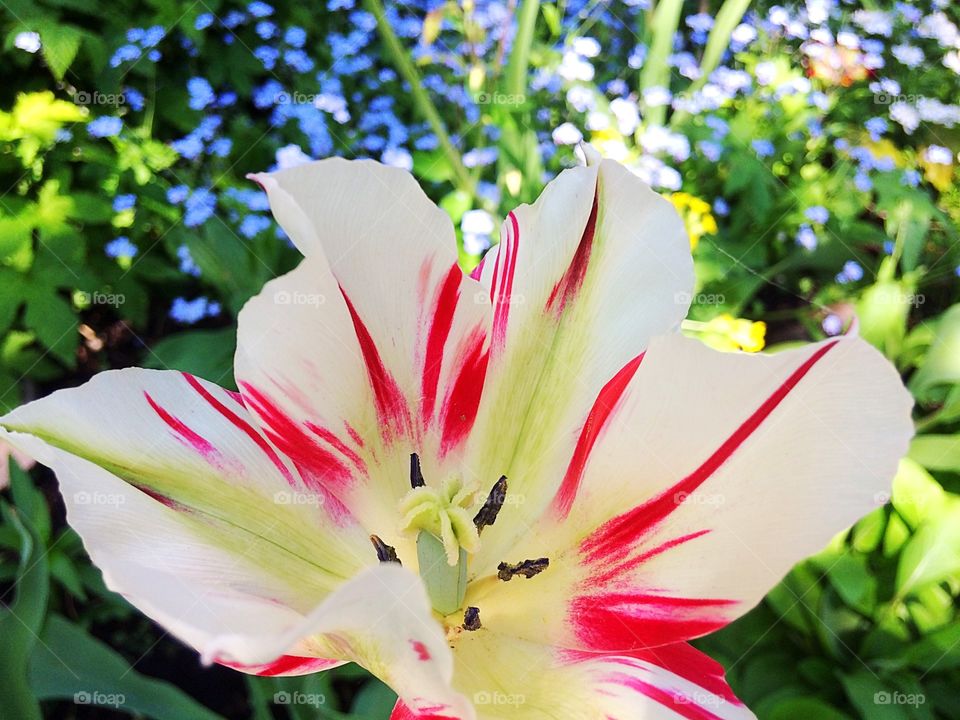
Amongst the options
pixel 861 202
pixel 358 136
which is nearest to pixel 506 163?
pixel 358 136

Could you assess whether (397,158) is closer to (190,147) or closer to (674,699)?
(190,147)

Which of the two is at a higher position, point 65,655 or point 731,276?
point 65,655

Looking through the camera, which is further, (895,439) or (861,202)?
(861,202)

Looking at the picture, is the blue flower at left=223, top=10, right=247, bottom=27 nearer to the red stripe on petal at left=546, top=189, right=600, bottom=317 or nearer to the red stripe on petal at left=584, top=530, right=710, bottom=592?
the red stripe on petal at left=546, top=189, right=600, bottom=317

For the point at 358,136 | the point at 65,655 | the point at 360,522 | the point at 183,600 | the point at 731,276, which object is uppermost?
the point at 183,600

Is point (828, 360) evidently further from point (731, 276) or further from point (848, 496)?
point (731, 276)

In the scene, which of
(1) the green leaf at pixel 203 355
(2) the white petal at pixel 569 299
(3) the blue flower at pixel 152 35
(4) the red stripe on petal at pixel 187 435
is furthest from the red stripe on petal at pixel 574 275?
(3) the blue flower at pixel 152 35
